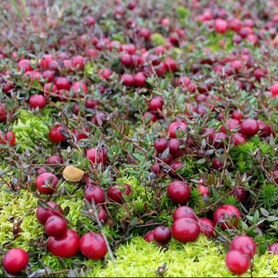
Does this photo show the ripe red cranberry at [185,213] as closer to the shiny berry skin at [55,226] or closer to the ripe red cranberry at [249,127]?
the shiny berry skin at [55,226]

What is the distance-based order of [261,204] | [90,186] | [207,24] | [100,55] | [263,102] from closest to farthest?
1. [90,186]
2. [261,204]
3. [263,102]
4. [100,55]
5. [207,24]

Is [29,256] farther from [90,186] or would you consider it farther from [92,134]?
[92,134]

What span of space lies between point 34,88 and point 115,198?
105 cm

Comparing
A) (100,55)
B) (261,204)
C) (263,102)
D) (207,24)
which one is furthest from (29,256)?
(207,24)

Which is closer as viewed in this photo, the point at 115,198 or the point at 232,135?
the point at 115,198

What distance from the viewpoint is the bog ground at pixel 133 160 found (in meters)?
2.04

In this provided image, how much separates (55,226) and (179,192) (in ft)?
1.85

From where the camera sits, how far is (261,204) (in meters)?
2.37

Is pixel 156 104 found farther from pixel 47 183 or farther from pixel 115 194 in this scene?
pixel 47 183

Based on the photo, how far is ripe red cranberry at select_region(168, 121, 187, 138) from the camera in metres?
2.49

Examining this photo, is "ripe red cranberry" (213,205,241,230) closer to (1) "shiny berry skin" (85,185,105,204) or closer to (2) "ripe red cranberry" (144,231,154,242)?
(2) "ripe red cranberry" (144,231,154,242)

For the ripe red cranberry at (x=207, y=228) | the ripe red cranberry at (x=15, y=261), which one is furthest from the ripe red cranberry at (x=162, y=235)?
the ripe red cranberry at (x=15, y=261)

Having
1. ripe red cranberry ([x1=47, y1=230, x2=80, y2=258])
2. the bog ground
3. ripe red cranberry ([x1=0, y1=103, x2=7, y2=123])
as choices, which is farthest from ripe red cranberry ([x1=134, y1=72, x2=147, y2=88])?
ripe red cranberry ([x1=47, y1=230, x2=80, y2=258])

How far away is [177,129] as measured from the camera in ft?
8.29
